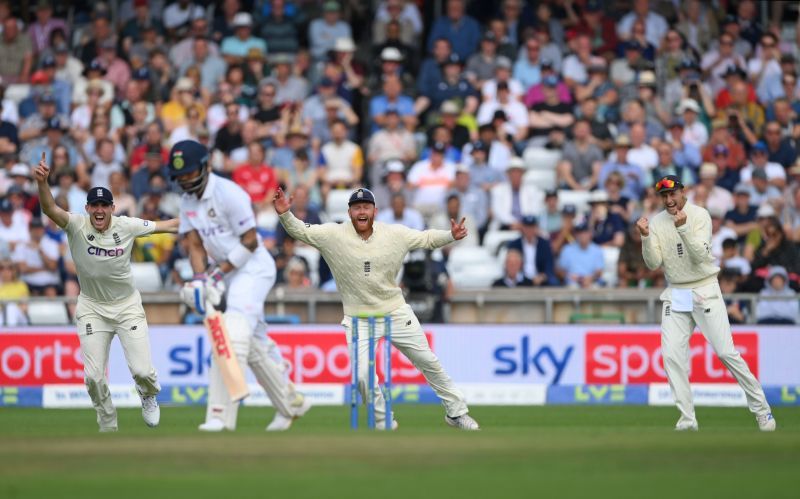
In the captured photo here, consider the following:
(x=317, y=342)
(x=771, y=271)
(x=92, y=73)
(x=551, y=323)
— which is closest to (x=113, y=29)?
(x=92, y=73)

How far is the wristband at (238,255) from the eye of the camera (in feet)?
38.2

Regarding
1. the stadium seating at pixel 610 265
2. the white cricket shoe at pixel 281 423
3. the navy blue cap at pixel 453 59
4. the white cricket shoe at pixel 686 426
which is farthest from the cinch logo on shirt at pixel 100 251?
the navy blue cap at pixel 453 59

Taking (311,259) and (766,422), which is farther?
(311,259)

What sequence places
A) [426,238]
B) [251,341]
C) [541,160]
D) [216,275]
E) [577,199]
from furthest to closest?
1. [541,160]
2. [577,199]
3. [426,238]
4. [251,341]
5. [216,275]

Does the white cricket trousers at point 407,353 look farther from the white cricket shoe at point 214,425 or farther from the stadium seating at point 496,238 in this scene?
the stadium seating at point 496,238

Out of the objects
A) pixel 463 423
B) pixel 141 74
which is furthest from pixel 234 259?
pixel 141 74

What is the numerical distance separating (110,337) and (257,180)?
26.5ft

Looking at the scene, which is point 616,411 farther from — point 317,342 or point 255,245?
point 255,245

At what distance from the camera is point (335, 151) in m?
21.3

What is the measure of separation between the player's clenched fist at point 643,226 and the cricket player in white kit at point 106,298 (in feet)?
12.4

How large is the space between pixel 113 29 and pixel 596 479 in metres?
17.7

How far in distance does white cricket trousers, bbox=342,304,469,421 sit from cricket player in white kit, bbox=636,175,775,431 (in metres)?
1.83

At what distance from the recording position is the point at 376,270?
1215 cm

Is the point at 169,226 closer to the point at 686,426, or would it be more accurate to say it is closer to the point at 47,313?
the point at 686,426
